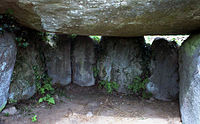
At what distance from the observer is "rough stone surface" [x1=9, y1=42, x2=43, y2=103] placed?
106 inches

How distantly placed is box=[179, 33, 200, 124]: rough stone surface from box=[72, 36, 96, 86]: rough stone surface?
1.88 meters

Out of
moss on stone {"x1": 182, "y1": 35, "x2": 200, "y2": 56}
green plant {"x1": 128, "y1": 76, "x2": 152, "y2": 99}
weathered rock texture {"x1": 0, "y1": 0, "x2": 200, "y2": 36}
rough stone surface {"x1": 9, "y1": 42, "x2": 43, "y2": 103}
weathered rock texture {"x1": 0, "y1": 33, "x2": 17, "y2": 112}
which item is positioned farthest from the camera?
green plant {"x1": 128, "y1": 76, "x2": 152, "y2": 99}

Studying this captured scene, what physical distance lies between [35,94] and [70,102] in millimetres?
747

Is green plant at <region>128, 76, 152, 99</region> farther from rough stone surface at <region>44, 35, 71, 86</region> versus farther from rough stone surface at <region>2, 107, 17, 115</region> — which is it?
rough stone surface at <region>2, 107, 17, 115</region>

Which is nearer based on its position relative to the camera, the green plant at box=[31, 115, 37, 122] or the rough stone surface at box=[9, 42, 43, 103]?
the green plant at box=[31, 115, 37, 122]

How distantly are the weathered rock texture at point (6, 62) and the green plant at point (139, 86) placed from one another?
93.4 inches

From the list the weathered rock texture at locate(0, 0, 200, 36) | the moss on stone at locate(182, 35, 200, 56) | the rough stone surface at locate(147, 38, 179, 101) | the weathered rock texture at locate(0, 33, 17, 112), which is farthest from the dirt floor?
the weathered rock texture at locate(0, 0, 200, 36)

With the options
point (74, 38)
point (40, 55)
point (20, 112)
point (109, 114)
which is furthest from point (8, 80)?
point (109, 114)

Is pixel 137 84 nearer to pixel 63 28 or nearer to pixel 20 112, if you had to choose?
pixel 63 28

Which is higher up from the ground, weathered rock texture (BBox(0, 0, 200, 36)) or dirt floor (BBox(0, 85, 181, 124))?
weathered rock texture (BBox(0, 0, 200, 36))

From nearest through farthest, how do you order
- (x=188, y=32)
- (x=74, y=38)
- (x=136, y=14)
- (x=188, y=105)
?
(x=136, y=14)
(x=188, y=105)
(x=188, y=32)
(x=74, y=38)

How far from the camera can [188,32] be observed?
8.28 feet

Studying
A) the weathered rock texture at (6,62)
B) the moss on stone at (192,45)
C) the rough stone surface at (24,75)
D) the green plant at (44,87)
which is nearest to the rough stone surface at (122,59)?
the moss on stone at (192,45)

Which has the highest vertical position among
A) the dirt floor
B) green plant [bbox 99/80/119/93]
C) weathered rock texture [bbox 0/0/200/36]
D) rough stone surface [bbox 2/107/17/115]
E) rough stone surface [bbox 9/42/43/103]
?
weathered rock texture [bbox 0/0/200/36]
